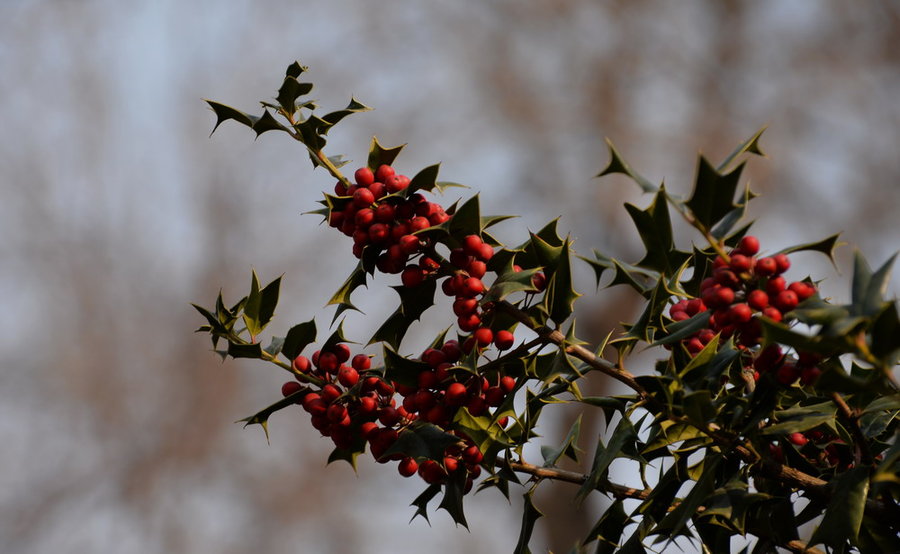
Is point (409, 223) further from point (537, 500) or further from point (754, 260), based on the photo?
point (537, 500)

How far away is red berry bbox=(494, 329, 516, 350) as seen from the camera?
789mm

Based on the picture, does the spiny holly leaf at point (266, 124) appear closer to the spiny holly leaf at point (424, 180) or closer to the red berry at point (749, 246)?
the spiny holly leaf at point (424, 180)

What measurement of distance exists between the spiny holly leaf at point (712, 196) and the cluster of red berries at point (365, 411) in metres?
0.24

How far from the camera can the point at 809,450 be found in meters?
0.89

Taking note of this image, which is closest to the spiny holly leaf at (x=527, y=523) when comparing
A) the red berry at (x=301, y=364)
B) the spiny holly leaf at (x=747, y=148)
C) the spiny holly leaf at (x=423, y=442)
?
the spiny holly leaf at (x=423, y=442)

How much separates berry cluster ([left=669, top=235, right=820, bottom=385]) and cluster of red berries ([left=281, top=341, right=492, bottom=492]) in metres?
0.24

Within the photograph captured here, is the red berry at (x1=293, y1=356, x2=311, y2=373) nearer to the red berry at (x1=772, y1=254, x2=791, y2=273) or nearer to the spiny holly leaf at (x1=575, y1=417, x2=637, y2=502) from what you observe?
the spiny holly leaf at (x1=575, y1=417, x2=637, y2=502)

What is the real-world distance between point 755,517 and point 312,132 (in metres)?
0.49

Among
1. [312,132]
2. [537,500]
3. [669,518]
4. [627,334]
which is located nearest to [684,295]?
[627,334]

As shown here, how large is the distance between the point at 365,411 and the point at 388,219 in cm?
18

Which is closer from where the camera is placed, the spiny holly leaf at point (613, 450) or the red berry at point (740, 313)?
the red berry at point (740, 313)

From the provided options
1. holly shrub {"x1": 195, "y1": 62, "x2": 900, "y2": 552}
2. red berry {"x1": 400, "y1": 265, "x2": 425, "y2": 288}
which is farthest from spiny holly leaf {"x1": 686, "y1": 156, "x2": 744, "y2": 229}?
red berry {"x1": 400, "y1": 265, "x2": 425, "y2": 288}

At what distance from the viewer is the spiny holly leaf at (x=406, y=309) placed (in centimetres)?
79

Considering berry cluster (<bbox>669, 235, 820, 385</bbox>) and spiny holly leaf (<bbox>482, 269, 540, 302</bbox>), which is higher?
spiny holly leaf (<bbox>482, 269, 540, 302</bbox>)
